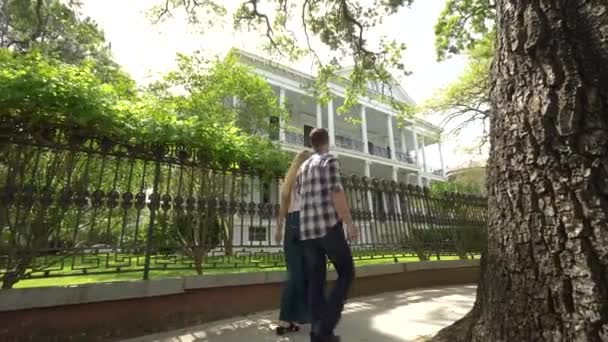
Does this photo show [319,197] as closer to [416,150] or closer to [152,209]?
[152,209]

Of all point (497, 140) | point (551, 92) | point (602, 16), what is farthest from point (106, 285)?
point (602, 16)

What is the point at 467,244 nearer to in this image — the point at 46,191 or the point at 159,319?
the point at 159,319

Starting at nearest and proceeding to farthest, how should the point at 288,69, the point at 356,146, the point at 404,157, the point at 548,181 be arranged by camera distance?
the point at 548,181 < the point at 288,69 < the point at 356,146 < the point at 404,157

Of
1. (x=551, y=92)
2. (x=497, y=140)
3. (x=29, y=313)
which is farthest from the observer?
(x=29, y=313)

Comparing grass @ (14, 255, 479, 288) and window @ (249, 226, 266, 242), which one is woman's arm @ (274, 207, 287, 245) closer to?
window @ (249, 226, 266, 242)

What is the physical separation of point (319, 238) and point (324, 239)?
0.05 m

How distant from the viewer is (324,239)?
261 cm

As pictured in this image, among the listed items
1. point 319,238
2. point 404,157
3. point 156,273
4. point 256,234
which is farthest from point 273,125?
point 404,157

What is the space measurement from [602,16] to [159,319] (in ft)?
13.4

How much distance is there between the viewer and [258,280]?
411 centimetres

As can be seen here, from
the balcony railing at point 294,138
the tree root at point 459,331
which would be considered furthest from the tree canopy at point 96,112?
the balcony railing at point 294,138

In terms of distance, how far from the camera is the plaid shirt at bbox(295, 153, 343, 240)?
104 inches

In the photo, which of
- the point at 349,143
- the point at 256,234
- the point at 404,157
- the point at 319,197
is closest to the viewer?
the point at 319,197

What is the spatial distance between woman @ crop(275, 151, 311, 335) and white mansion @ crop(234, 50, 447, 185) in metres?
14.1
